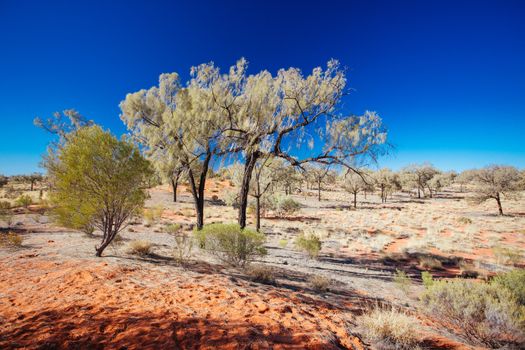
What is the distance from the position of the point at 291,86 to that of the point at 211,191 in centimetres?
4517

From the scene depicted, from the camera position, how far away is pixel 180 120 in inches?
425

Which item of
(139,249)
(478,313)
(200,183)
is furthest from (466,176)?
(139,249)

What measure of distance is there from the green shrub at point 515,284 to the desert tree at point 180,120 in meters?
9.18

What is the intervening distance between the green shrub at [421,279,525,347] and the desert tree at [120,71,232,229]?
819 cm

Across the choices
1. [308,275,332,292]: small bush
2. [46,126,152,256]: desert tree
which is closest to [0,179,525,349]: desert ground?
[308,275,332,292]: small bush

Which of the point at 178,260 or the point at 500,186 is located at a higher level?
the point at 500,186

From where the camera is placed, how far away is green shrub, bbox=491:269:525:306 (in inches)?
229

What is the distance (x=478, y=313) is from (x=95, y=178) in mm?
10078

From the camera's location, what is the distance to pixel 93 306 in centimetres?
446

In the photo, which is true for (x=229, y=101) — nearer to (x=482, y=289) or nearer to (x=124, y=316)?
Answer: (x=124, y=316)

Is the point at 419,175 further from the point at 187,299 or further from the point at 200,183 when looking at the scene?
the point at 187,299

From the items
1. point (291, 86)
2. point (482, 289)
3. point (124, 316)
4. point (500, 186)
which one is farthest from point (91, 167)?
point (500, 186)

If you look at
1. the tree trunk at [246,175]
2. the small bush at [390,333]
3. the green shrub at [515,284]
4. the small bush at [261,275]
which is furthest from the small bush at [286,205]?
the small bush at [390,333]

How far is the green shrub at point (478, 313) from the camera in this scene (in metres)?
4.57
